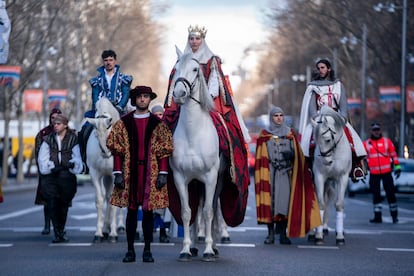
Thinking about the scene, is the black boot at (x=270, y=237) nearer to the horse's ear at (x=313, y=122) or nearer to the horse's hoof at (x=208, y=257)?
the horse's ear at (x=313, y=122)

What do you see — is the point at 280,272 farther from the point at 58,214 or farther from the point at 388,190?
the point at 388,190

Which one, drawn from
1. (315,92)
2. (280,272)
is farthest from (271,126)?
(280,272)

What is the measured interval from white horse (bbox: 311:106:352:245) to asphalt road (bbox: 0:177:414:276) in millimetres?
476

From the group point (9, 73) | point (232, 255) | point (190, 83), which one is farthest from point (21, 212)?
point (9, 73)

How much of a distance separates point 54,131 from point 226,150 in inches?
185

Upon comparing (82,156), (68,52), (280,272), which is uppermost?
(68,52)

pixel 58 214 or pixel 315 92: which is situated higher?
pixel 315 92

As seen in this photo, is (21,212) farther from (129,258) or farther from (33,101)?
(33,101)

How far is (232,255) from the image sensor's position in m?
16.5

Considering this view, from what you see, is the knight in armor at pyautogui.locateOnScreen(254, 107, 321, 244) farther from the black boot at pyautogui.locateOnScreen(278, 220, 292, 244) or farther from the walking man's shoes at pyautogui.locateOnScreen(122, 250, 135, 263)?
the walking man's shoes at pyautogui.locateOnScreen(122, 250, 135, 263)

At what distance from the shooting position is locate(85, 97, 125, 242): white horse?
59.9 ft

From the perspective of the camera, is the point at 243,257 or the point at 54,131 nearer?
the point at 243,257

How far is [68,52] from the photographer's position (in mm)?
78812

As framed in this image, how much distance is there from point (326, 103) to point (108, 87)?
320 cm
